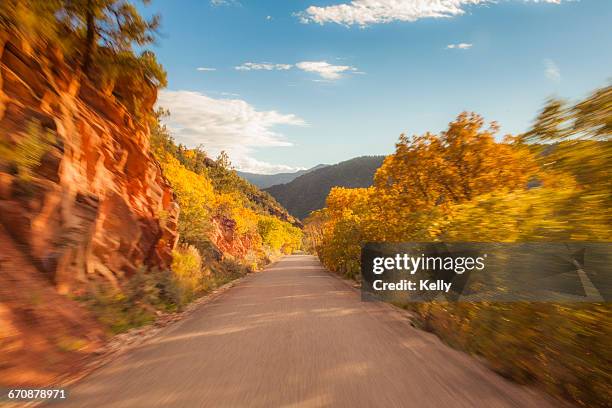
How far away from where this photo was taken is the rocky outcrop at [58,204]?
228 inches

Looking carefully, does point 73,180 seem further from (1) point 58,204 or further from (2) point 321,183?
(2) point 321,183

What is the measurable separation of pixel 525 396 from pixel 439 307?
376 centimetres

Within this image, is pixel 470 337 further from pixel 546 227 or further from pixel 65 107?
pixel 65 107

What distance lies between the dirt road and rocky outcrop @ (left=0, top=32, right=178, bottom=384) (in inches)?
47.2

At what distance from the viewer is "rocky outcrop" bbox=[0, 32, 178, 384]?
19.0 ft

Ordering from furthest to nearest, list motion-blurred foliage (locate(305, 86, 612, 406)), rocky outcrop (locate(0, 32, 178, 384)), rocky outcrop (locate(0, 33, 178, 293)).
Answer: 1. rocky outcrop (locate(0, 33, 178, 293))
2. rocky outcrop (locate(0, 32, 178, 384))
3. motion-blurred foliage (locate(305, 86, 612, 406))

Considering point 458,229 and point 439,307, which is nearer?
→ point 458,229

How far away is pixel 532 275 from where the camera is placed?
4.87 meters

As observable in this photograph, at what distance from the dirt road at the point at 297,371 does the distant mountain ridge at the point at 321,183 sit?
12088cm

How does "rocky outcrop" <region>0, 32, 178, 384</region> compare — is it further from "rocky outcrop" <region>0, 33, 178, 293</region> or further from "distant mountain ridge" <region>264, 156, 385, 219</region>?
"distant mountain ridge" <region>264, 156, 385, 219</region>

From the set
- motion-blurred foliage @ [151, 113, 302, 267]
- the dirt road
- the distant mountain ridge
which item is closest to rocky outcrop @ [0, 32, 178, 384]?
the dirt road

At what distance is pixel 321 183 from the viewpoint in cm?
14838

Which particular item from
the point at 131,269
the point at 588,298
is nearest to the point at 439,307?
the point at 588,298

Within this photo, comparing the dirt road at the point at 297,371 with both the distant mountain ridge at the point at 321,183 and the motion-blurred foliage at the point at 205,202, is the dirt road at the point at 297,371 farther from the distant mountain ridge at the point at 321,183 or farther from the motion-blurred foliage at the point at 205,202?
the distant mountain ridge at the point at 321,183
